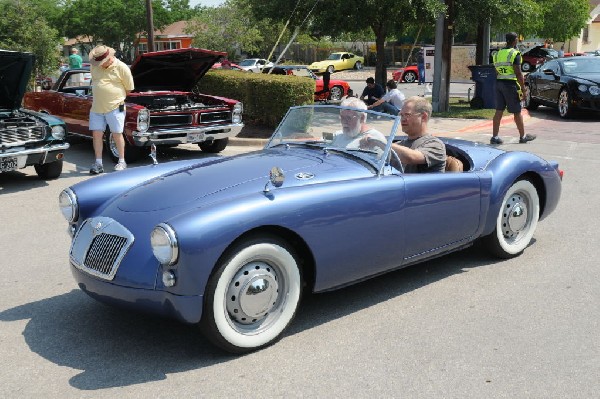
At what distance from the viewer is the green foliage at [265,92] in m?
12.6

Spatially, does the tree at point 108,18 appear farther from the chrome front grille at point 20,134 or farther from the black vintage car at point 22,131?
the chrome front grille at point 20,134

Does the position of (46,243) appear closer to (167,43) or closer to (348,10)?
(348,10)

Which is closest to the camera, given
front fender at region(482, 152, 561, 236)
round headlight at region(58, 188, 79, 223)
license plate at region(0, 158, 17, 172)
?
round headlight at region(58, 188, 79, 223)

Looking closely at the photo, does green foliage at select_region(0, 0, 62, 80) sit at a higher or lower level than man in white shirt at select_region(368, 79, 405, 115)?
higher

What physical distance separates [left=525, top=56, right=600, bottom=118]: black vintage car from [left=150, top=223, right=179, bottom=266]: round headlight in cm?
1355

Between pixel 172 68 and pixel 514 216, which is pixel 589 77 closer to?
pixel 172 68

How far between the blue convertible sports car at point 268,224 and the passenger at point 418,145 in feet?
0.55

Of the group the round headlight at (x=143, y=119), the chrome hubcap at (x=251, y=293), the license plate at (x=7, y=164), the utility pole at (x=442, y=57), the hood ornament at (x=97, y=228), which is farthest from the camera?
the utility pole at (x=442, y=57)

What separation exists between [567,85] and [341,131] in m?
12.2

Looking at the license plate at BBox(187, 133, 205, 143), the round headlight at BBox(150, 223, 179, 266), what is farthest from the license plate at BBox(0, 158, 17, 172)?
the round headlight at BBox(150, 223, 179, 266)

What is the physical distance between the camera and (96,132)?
9.23 meters

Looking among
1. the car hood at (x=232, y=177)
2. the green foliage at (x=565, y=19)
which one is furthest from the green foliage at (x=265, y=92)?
the green foliage at (x=565, y=19)

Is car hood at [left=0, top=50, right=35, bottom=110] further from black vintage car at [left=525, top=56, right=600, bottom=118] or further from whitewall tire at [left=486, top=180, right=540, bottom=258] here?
black vintage car at [left=525, top=56, right=600, bottom=118]

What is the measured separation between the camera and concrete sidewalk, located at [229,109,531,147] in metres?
12.2
